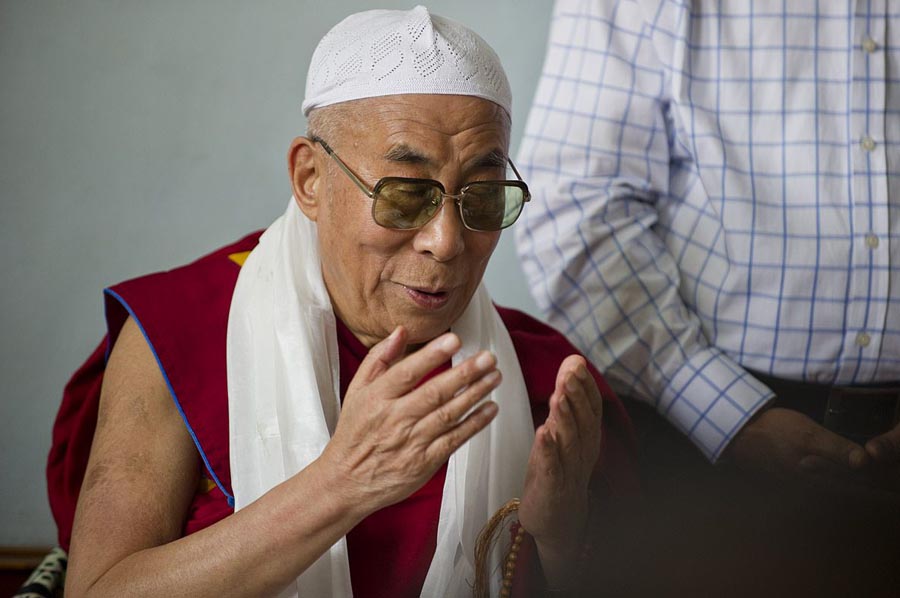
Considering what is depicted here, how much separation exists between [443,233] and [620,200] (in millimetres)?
832

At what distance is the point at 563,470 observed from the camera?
147 cm

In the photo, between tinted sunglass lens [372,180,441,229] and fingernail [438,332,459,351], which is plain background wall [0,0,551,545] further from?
fingernail [438,332,459,351]

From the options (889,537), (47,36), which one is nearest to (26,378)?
(47,36)

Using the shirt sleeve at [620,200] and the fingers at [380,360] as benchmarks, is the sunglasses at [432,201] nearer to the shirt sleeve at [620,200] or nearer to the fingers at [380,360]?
the fingers at [380,360]

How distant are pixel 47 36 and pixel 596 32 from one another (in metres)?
1.40

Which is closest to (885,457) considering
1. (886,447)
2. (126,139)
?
(886,447)

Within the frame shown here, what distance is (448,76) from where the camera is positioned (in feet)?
4.85

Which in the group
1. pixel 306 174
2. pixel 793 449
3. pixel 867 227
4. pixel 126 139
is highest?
pixel 126 139

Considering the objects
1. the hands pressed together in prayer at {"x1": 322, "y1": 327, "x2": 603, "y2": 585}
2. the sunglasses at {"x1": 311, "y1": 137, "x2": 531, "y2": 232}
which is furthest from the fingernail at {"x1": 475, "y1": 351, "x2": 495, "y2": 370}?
the sunglasses at {"x1": 311, "y1": 137, "x2": 531, "y2": 232}

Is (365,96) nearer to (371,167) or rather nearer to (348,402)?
(371,167)

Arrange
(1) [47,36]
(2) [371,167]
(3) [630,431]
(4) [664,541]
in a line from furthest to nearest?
(1) [47,36], (3) [630,431], (2) [371,167], (4) [664,541]

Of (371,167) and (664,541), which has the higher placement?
(371,167)

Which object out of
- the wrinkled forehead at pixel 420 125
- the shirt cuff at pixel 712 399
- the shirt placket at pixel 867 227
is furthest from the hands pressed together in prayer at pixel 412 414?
the shirt placket at pixel 867 227

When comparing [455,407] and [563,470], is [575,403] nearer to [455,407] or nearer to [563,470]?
[563,470]
